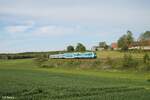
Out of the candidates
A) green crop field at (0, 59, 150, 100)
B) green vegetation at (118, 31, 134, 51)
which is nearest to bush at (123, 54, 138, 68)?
green crop field at (0, 59, 150, 100)

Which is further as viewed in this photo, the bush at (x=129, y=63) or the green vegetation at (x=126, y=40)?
the green vegetation at (x=126, y=40)

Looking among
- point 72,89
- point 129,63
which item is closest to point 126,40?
point 129,63

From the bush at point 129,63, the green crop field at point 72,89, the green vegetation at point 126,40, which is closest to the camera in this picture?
the green crop field at point 72,89

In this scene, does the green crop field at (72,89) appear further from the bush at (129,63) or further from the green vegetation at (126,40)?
the green vegetation at (126,40)

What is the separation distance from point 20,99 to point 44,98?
5.57ft

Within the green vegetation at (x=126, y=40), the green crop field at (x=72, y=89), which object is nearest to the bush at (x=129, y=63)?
the green crop field at (x=72, y=89)

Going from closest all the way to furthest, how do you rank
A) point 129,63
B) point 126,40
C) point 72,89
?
point 72,89
point 129,63
point 126,40

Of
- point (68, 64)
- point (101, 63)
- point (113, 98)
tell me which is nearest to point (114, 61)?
point (101, 63)

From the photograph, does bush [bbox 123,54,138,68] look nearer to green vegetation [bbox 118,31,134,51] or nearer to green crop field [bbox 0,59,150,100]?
green crop field [bbox 0,59,150,100]

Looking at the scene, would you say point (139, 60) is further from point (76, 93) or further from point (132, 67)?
→ point (76, 93)

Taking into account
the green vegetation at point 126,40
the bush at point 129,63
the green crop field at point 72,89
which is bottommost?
the green crop field at point 72,89

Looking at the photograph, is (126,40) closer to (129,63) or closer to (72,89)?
(129,63)

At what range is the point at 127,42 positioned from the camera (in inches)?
4803

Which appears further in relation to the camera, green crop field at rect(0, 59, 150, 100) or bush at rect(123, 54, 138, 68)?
bush at rect(123, 54, 138, 68)
